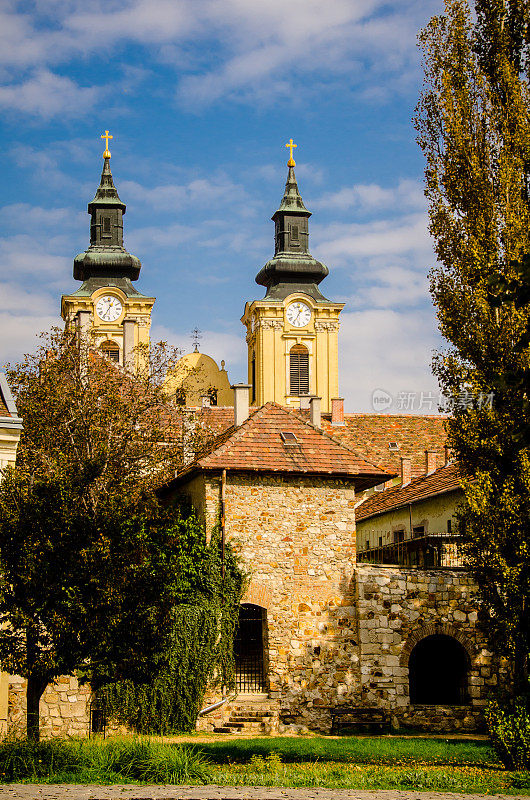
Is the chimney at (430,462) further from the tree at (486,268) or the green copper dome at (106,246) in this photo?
the green copper dome at (106,246)

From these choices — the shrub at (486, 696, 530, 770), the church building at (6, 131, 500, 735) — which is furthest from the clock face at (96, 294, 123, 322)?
the shrub at (486, 696, 530, 770)

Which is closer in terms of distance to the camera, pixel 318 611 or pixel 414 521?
pixel 318 611

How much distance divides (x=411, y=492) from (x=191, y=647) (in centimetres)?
1124

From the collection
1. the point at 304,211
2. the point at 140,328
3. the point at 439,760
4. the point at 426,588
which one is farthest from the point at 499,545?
the point at 304,211

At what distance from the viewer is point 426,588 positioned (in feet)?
78.4

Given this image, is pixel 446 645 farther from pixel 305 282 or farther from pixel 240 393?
pixel 305 282

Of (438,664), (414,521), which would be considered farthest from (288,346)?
(438,664)

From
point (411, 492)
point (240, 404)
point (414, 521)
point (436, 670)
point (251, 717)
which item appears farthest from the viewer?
point (411, 492)

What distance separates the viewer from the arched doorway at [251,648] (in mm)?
23000

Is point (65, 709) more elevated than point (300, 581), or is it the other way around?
point (300, 581)

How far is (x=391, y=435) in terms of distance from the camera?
42.7 m

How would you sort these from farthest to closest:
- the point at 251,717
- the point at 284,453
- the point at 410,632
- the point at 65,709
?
1. the point at 284,453
2. the point at 410,632
3. the point at 251,717
4. the point at 65,709

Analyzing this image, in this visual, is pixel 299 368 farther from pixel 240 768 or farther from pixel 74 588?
pixel 240 768

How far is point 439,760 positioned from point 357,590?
23.1ft
